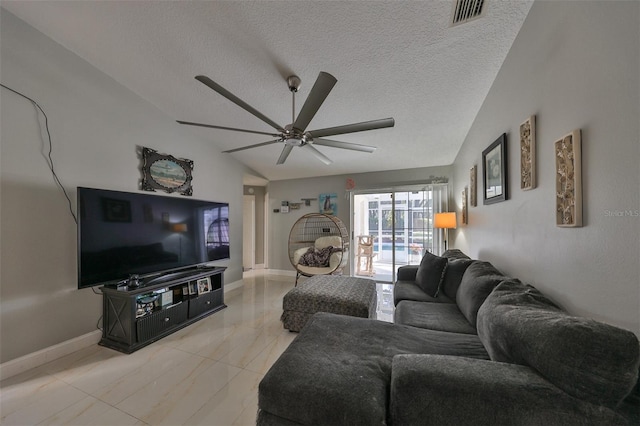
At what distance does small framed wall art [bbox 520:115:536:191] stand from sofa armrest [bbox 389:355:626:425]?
3.90 ft

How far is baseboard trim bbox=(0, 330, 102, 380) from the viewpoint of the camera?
70.7 inches

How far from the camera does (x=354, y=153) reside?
12.9 feet

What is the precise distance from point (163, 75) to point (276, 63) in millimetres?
1337

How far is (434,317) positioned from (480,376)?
1.06m

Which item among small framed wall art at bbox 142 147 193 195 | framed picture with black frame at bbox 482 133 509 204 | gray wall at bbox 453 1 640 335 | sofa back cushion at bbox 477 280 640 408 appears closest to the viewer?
sofa back cushion at bbox 477 280 640 408

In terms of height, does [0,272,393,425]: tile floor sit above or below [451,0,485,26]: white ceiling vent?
below

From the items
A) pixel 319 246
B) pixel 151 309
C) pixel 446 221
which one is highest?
pixel 446 221

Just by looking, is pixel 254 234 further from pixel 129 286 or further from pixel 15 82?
pixel 15 82

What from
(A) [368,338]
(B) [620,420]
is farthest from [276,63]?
(B) [620,420]

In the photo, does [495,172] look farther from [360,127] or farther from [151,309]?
[151,309]

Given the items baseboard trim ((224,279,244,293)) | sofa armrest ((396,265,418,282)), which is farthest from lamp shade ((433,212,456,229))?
baseboard trim ((224,279,244,293))

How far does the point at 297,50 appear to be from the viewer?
75.9 inches

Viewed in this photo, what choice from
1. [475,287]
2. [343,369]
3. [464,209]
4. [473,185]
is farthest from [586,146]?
[464,209]

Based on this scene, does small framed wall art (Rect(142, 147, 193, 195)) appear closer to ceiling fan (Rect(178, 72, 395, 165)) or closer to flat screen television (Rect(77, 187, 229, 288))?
flat screen television (Rect(77, 187, 229, 288))
